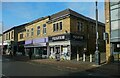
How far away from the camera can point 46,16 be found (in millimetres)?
36812

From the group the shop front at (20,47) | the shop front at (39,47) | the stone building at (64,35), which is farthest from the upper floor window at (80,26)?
the shop front at (20,47)

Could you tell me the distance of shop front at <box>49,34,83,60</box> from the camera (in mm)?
30375

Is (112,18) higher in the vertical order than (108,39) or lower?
higher

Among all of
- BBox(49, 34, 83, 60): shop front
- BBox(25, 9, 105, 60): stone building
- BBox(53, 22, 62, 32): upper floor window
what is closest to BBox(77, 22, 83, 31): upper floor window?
BBox(25, 9, 105, 60): stone building

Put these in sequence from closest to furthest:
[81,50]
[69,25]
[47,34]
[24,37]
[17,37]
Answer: [69,25], [81,50], [47,34], [24,37], [17,37]

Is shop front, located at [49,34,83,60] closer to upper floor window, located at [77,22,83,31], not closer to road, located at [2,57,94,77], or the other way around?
upper floor window, located at [77,22,83,31]

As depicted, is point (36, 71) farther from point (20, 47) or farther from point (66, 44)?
point (20, 47)

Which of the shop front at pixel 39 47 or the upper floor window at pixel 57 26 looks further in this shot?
the shop front at pixel 39 47

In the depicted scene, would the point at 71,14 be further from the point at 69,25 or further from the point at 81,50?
the point at 81,50

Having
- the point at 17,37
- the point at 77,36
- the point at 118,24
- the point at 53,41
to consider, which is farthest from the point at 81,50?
the point at 17,37

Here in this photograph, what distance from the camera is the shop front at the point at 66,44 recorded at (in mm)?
30375

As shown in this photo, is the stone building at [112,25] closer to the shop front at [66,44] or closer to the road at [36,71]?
the road at [36,71]

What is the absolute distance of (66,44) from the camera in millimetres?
30875

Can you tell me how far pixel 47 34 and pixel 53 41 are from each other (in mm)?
2716
